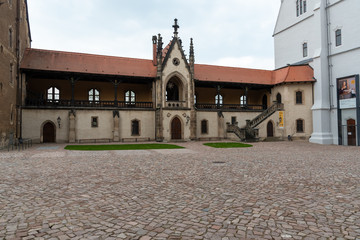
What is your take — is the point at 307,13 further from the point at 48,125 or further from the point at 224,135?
the point at 48,125

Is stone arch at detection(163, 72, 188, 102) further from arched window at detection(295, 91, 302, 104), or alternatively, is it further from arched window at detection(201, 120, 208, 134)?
arched window at detection(295, 91, 302, 104)

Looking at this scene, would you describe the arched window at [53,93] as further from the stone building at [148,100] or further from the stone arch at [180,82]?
the stone arch at [180,82]

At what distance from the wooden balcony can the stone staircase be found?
10617mm

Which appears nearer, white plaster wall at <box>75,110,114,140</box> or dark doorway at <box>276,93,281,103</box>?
white plaster wall at <box>75,110,114,140</box>

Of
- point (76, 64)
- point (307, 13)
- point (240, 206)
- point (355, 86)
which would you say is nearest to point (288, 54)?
point (307, 13)

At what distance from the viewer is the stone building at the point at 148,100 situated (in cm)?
2777

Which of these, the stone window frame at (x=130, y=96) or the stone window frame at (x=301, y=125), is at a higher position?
the stone window frame at (x=130, y=96)

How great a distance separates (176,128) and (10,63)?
1798cm

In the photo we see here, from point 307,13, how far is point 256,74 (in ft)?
32.9

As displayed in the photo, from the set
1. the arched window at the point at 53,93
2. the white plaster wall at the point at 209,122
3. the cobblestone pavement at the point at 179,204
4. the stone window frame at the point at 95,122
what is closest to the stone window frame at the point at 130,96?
the stone window frame at the point at 95,122

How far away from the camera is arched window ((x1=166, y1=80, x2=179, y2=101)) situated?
32875 millimetres

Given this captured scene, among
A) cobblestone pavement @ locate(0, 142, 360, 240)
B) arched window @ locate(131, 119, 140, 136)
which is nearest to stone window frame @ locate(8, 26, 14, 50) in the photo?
arched window @ locate(131, 119, 140, 136)

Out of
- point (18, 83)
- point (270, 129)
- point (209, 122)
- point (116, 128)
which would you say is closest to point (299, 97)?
point (270, 129)

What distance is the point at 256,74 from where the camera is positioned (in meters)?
36.7
